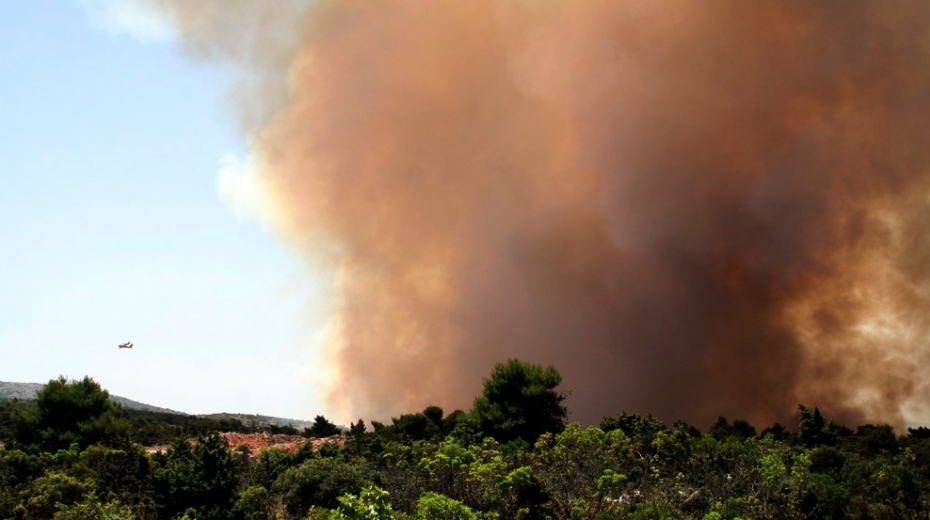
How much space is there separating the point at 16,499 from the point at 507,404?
1453 inches

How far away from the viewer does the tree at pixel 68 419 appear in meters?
58.8

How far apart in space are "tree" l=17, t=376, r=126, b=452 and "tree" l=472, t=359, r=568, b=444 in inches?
1119

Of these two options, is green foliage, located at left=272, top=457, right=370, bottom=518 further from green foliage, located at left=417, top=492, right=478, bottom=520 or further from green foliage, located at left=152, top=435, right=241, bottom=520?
green foliage, located at left=417, top=492, right=478, bottom=520

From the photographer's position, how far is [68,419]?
6144cm

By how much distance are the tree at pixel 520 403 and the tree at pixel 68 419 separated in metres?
28.4

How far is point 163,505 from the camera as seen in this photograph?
3359cm

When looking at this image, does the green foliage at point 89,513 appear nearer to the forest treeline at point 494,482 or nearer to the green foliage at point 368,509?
the forest treeline at point 494,482

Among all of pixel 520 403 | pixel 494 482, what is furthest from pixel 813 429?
pixel 494 482

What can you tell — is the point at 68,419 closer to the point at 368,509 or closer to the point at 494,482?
the point at 494,482

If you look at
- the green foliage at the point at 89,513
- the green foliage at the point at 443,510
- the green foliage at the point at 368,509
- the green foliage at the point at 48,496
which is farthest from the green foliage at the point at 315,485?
the green foliage at the point at 368,509

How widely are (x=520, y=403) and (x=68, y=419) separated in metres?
36.1

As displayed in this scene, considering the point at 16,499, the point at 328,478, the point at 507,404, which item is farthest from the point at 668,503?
the point at 507,404

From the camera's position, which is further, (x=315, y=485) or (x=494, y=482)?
(x=315, y=485)

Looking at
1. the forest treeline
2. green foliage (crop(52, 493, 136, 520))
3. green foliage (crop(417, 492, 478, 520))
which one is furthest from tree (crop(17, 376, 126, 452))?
green foliage (crop(417, 492, 478, 520))
